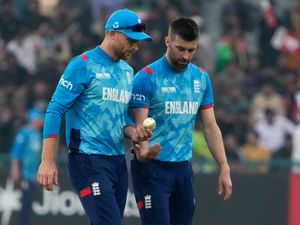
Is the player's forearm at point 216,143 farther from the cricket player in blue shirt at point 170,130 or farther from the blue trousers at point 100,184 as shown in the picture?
the blue trousers at point 100,184

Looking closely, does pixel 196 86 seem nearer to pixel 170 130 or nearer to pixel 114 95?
pixel 170 130

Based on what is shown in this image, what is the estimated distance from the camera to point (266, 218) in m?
16.1

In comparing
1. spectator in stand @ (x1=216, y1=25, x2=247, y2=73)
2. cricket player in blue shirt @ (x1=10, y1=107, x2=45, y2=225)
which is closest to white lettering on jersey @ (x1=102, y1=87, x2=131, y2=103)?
cricket player in blue shirt @ (x1=10, y1=107, x2=45, y2=225)

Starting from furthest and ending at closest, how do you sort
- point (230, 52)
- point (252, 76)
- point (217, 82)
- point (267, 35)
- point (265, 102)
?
point (267, 35) < point (230, 52) < point (252, 76) < point (217, 82) < point (265, 102)

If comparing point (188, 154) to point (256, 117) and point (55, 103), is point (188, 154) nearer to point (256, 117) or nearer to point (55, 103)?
point (55, 103)

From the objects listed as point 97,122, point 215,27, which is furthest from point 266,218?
point 97,122

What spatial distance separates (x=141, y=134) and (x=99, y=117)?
593 mm

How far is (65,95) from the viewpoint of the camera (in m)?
8.95

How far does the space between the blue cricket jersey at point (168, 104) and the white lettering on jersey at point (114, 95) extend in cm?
23

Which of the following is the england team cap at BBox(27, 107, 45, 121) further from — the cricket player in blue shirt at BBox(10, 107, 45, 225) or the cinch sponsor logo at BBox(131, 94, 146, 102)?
the cinch sponsor logo at BBox(131, 94, 146, 102)

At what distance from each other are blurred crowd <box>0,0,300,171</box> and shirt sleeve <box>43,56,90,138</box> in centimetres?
881

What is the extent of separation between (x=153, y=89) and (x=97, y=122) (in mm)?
741

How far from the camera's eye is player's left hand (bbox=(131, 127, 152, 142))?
863 centimetres

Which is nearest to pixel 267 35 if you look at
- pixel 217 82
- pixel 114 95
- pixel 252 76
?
pixel 252 76
